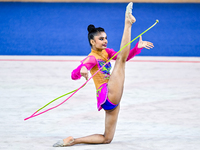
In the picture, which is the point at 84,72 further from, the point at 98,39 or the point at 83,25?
the point at 83,25

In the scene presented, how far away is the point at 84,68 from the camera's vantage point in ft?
7.52

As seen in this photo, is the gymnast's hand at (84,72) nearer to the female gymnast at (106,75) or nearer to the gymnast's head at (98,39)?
the female gymnast at (106,75)

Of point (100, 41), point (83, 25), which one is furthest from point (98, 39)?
point (83, 25)

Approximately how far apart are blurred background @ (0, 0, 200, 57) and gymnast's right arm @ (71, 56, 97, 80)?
572 cm

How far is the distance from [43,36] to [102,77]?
646cm

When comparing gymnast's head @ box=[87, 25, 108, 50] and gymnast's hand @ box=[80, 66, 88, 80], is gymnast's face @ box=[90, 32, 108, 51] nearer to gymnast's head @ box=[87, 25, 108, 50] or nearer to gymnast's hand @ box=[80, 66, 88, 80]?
gymnast's head @ box=[87, 25, 108, 50]

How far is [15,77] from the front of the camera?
5.41 metres

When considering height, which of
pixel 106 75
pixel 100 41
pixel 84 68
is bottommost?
pixel 106 75

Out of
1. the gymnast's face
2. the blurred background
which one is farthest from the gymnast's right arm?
the blurred background

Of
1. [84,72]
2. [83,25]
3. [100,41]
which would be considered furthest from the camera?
[83,25]

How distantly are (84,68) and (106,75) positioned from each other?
→ 0.25 meters

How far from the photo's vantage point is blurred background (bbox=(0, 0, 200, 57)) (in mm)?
8266

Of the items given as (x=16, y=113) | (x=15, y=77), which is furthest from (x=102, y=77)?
(x=15, y=77)

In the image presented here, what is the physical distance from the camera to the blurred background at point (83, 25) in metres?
8.27
